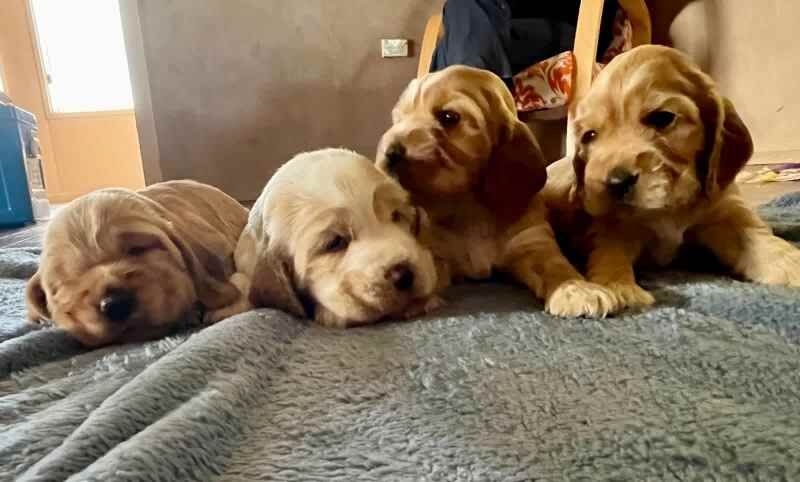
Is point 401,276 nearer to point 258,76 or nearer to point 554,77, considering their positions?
point 554,77

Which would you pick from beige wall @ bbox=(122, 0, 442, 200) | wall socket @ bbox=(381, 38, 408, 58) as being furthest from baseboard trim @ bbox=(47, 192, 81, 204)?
wall socket @ bbox=(381, 38, 408, 58)

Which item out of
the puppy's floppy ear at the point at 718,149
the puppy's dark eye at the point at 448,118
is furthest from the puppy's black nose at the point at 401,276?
the puppy's floppy ear at the point at 718,149

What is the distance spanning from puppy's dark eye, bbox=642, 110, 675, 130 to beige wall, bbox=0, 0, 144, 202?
1118 centimetres

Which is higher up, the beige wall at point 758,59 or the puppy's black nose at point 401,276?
the beige wall at point 758,59

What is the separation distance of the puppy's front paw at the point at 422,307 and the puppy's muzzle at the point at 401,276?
8 cm

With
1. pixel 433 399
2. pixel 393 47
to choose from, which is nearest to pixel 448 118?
pixel 433 399

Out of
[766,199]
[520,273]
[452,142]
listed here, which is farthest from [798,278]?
[766,199]

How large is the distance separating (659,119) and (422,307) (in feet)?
2.69

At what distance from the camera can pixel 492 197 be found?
1.86 meters

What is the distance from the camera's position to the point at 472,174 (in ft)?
6.12

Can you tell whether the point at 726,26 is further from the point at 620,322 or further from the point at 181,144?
the point at 181,144

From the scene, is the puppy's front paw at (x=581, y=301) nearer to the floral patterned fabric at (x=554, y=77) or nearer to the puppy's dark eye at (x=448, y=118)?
the puppy's dark eye at (x=448, y=118)

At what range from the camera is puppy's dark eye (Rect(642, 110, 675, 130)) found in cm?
167

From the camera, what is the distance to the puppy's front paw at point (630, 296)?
58.7 inches
